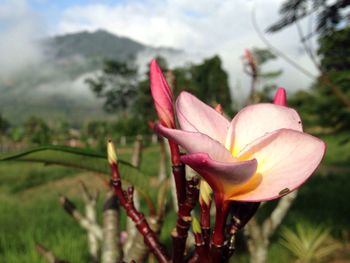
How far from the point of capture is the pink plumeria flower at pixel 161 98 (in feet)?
1.12

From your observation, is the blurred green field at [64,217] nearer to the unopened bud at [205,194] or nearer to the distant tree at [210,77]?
the unopened bud at [205,194]

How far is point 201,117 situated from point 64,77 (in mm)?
168496

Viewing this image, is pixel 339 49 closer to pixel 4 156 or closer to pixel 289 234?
pixel 289 234

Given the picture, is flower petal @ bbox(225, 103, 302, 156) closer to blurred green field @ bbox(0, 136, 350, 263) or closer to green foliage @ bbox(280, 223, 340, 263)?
blurred green field @ bbox(0, 136, 350, 263)

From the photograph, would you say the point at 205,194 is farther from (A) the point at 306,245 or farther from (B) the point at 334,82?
(A) the point at 306,245

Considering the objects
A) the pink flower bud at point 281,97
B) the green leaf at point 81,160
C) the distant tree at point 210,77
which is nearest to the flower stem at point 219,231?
the pink flower bud at point 281,97

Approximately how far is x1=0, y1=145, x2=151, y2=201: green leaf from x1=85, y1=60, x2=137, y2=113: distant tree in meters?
39.3

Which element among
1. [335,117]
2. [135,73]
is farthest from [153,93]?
[135,73]

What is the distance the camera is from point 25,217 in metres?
3.49

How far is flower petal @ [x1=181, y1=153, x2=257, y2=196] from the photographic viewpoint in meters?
0.27

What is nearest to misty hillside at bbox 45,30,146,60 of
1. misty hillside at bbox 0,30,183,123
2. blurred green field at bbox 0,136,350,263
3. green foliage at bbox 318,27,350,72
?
misty hillside at bbox 0,30,183,123

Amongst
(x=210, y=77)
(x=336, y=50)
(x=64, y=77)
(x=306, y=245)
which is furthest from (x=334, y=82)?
(x=64, y=77)

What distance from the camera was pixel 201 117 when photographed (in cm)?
36

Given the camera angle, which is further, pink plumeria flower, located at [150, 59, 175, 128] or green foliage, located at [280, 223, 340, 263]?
green foliage, located at [280, 223, 340, 263]
